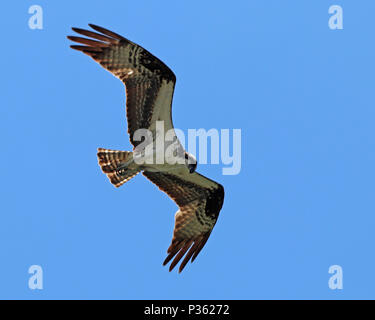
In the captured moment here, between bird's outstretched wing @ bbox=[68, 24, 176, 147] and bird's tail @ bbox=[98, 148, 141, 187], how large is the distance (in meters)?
0.61

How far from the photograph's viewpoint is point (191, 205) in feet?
49.0

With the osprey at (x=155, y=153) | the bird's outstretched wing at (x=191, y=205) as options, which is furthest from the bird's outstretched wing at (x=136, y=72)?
the bird's outstretched wing at (x=191, y=205)

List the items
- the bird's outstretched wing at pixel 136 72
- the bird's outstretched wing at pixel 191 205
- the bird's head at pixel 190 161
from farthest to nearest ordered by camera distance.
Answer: the bird's outstretched wing at pixel 191 205
the bird's head at pixel 190 161
the bird's outstretched wing at pixel 136 72

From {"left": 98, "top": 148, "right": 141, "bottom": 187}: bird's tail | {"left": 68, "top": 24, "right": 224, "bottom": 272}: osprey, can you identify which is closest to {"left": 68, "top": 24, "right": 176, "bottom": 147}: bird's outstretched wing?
{"left": 68, "top": 24, "right": 224, "bottom": 272}: osprey

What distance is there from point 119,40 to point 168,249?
3666 millimetres

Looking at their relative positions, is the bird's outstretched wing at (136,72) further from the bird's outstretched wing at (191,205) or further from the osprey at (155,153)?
the bird's outstretched wing at (191,205)

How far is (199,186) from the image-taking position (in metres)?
14.8

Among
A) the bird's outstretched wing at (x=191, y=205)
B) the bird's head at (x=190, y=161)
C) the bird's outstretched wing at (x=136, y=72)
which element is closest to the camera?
the bird's outstretched wing at (x=136, y=72)

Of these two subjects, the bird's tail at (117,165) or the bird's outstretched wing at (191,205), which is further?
the bird's outstretched wing at (191,205)

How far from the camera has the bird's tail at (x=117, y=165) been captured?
13961mm
